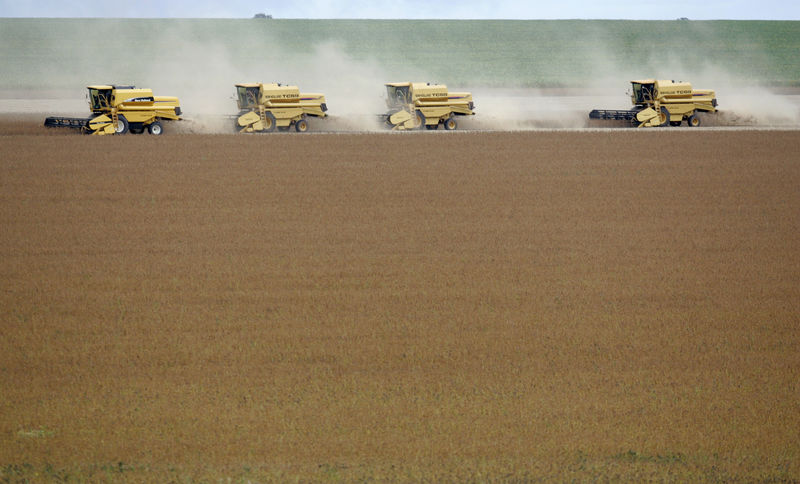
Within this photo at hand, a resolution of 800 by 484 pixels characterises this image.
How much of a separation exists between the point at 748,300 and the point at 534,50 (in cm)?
7129

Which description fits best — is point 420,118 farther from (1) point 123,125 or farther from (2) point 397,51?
(2) point 397,51

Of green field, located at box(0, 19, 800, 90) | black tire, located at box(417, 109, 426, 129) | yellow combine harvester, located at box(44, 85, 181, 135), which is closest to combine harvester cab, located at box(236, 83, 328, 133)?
→ yellow combine harvester, located at box(44, 85, 181, 135)

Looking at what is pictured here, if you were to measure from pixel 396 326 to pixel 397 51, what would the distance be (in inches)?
2768

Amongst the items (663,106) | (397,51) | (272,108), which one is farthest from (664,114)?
A: (397,51)

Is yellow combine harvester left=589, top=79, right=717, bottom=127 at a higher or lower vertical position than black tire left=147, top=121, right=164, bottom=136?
higher

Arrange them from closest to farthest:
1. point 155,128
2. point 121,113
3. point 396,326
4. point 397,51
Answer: point 396,326 < point 121,113 < point 155,128 < point 397,51

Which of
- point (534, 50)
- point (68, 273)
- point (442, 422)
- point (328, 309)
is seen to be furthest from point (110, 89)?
point (534, 50)

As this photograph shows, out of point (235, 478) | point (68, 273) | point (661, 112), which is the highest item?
point (661, 112)

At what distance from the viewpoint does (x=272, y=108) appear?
3083 cm

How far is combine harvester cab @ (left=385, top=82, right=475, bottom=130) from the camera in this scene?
105ft

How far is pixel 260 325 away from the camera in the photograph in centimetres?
1148

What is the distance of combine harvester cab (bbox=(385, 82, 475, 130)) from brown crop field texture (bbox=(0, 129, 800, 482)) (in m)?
11.1

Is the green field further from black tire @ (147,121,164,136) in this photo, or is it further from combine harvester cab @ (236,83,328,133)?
black tire @ (147,121,164,136)

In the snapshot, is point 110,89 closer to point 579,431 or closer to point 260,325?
point 260,325
